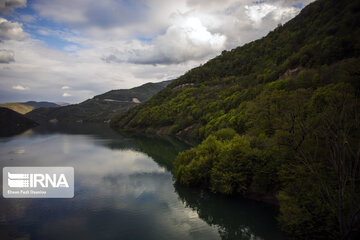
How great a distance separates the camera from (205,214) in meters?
30.1

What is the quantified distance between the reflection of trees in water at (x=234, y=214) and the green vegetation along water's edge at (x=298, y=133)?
4.76 feet

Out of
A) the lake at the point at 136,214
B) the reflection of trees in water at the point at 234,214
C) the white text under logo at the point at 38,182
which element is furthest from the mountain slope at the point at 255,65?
the white text under logo at the point at 38,182

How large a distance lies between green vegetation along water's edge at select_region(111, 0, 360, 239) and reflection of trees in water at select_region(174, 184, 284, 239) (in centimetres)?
145

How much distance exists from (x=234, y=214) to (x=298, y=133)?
12770 mm

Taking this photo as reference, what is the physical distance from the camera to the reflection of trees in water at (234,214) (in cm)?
2561

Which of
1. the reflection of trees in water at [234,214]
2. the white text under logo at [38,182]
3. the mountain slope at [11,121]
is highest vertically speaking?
the mountain slope at [11,121]

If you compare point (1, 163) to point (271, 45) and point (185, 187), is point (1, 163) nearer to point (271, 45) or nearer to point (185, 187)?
point (185, 187)

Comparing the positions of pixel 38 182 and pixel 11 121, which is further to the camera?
pixel 11 121

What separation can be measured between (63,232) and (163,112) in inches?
4369

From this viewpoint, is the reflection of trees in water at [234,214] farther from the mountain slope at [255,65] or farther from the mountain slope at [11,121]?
the mountain slope at [11,121]

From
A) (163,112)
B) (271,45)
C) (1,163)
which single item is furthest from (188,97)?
(1,163)

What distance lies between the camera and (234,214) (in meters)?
29.6

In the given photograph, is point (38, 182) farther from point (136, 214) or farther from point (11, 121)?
point (11, 121)

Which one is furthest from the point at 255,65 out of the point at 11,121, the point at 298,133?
the point at 11,121
